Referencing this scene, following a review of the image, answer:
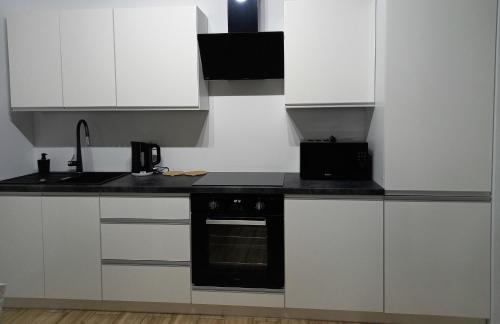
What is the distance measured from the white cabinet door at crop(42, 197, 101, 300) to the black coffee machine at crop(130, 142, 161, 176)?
460 mm

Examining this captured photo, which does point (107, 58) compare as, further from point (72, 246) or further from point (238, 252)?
point (238, 252)

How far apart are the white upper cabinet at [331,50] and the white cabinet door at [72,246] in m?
1.62

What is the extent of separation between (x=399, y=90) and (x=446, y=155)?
0.47 m

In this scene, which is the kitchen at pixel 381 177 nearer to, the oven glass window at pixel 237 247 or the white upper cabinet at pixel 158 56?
the white upper cabinet at pixel 158 56

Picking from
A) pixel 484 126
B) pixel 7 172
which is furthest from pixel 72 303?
pixel 484 126

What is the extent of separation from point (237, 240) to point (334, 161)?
844 mm

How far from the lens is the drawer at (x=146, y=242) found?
2674 mm

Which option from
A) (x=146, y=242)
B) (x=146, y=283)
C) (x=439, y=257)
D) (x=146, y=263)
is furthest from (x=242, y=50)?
(x=439, y=257)

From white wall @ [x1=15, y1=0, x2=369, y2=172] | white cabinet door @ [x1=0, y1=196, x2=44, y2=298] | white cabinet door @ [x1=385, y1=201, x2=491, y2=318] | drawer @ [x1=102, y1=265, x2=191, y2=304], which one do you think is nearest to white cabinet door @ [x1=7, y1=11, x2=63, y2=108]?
white wall @ [x1=15, y1=0, x2=369, y2=172]

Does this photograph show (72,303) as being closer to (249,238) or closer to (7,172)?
(7,172)

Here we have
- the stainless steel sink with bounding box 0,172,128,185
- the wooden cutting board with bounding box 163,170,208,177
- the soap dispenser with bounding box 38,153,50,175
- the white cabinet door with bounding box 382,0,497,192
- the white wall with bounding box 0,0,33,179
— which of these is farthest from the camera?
the soap dispenser with bounding box 38,153,50,175

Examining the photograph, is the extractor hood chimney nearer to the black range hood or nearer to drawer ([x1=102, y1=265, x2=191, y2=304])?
the black range hood

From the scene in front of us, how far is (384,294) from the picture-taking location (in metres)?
2.54

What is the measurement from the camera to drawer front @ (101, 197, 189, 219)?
2656 millimetres
